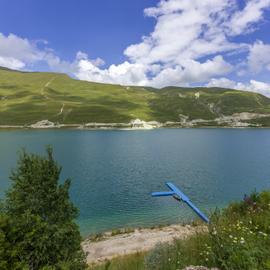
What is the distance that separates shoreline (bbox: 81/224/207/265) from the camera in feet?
80.0

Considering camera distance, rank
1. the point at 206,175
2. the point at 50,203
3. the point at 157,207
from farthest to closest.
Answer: the point at 206,175 → the point at 157,207 → the point at 50,203

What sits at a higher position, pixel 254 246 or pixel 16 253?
pixel 254 246

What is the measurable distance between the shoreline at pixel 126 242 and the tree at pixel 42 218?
10497mm

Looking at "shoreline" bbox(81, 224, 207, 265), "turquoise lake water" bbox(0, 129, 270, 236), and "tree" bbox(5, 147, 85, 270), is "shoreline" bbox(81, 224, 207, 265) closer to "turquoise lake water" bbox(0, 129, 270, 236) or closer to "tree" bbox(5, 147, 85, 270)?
"turquoise lake water" bbox(0, 129, 270, 236)

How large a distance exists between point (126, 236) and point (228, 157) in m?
68.8

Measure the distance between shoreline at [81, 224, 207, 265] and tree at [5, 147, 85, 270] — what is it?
413 inches

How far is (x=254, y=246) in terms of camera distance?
770cm

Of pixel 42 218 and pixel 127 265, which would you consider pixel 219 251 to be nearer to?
pixel 127 265

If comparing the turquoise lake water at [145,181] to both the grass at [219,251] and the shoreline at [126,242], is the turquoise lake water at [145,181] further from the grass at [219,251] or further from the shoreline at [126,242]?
the grass at [219,251]

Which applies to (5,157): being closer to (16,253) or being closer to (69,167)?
(69,167)

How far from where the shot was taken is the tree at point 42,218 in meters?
10.7

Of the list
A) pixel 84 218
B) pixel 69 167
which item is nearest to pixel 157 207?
pixel 84 218

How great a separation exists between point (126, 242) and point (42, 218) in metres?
15.8

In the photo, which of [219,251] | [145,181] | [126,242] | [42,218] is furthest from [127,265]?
[145,181]
